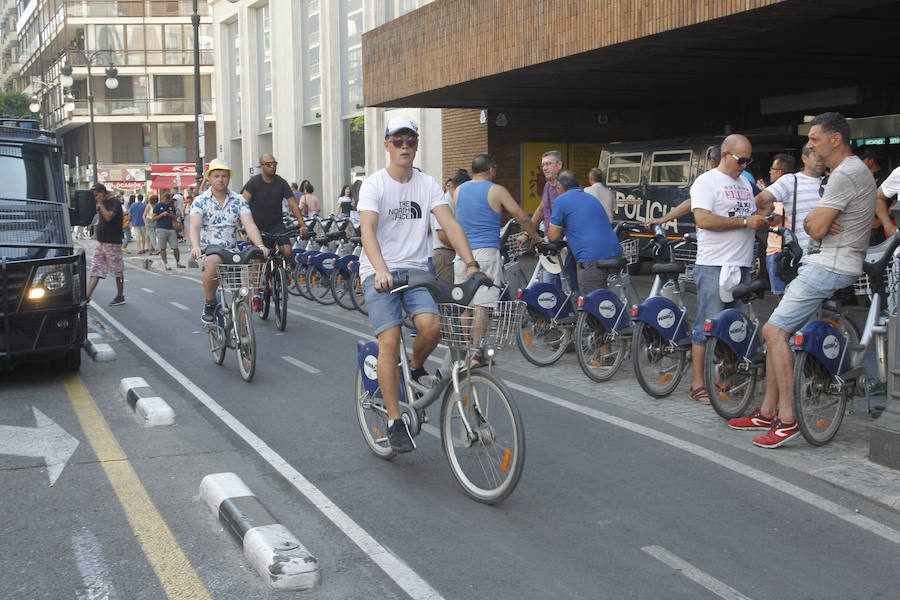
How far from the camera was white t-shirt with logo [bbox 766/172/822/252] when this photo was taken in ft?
27.7

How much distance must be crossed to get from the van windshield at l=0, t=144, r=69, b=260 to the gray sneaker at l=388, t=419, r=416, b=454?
14.6 feet

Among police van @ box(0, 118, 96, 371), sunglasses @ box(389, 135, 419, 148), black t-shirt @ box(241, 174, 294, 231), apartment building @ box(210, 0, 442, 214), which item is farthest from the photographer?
apartment building @ box(210, 0, 442, 214)

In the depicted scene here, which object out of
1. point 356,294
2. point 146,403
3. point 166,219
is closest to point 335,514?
point 146,403

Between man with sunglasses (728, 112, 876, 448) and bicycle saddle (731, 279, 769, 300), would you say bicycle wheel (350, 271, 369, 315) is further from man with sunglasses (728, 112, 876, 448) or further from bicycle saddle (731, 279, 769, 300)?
man with sunglasses (728, 112, 876, 448)

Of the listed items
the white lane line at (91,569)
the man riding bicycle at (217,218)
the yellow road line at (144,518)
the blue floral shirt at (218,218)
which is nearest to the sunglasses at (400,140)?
the yellow road line at (144,518)

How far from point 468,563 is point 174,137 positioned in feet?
211

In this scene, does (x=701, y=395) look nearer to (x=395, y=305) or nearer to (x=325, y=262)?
(x=395, y=305)

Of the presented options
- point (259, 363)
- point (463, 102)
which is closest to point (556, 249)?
point (259, 363)

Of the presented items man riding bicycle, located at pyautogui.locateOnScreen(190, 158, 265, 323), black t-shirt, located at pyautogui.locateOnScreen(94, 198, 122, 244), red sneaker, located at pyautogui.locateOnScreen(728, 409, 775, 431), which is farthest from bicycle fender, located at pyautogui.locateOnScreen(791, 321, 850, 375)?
black t-shirt, located at pyautogui.locateOnScreen(94, 198, 122, 244)

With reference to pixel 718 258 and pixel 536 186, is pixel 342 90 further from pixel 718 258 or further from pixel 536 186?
pixel 718 258

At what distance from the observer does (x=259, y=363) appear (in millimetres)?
9727

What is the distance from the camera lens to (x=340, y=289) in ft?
46.5

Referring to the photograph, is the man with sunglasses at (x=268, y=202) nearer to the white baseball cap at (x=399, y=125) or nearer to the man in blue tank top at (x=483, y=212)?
the man in blue tank top at (x=483, y=212)

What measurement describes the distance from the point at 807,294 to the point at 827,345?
369 millimetres
